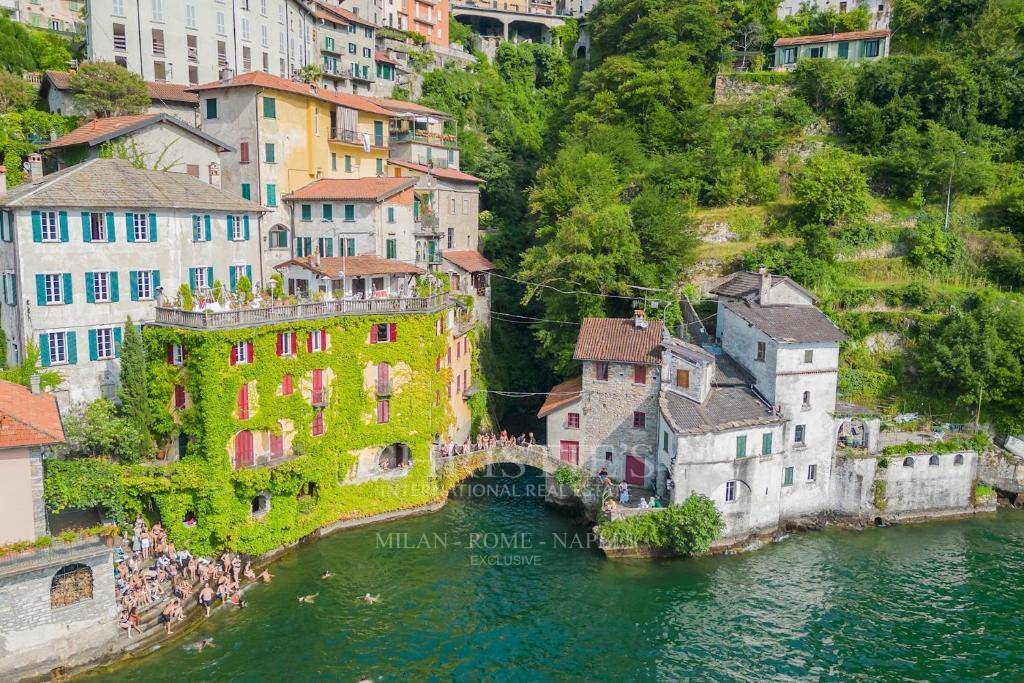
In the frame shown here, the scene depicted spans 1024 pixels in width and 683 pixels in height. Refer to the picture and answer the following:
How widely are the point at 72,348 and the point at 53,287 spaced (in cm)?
292

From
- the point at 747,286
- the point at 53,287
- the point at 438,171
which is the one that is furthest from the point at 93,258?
the point at 747,286

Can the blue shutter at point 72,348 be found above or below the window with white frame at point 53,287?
below

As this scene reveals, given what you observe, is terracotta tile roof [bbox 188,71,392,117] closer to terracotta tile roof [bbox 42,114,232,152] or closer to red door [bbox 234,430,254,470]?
terracotta tile roof [bbox 42,114,232,152]

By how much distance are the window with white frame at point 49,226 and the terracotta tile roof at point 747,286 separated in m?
34.7

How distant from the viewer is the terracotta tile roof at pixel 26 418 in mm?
29875

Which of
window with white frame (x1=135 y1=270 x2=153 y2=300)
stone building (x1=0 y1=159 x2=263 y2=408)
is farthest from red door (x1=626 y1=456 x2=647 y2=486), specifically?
window with white frame (x1=135 y1=270 x2=153 y2=300)

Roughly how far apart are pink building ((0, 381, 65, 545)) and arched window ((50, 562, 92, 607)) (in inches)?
78.0

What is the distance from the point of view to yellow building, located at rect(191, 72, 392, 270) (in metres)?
47.8

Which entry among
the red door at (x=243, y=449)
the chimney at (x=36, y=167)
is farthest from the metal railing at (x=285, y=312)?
A: the chimney at (x=36, y=167)

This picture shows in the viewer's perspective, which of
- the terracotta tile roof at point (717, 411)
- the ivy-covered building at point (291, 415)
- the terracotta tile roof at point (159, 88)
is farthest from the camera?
the terracotta tile roof at point (159, 88)

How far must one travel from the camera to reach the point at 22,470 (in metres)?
30.3

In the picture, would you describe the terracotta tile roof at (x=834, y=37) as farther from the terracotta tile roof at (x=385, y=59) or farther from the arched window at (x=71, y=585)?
the arched window at (x=71, y=585)

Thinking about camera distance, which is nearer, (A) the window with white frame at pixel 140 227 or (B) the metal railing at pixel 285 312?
(B) the metal railing at pixel 285 312

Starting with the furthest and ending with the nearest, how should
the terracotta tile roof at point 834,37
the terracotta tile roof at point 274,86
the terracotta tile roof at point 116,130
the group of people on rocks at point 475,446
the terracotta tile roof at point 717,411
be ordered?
the terracotta tile roof at point 834,37 < the terracotta tile roof at point 274,86 < the group of people on rocks at point 475,446 < the terracotta tile roof at point 116,130 < the terracotta tile roof at point 717,411
